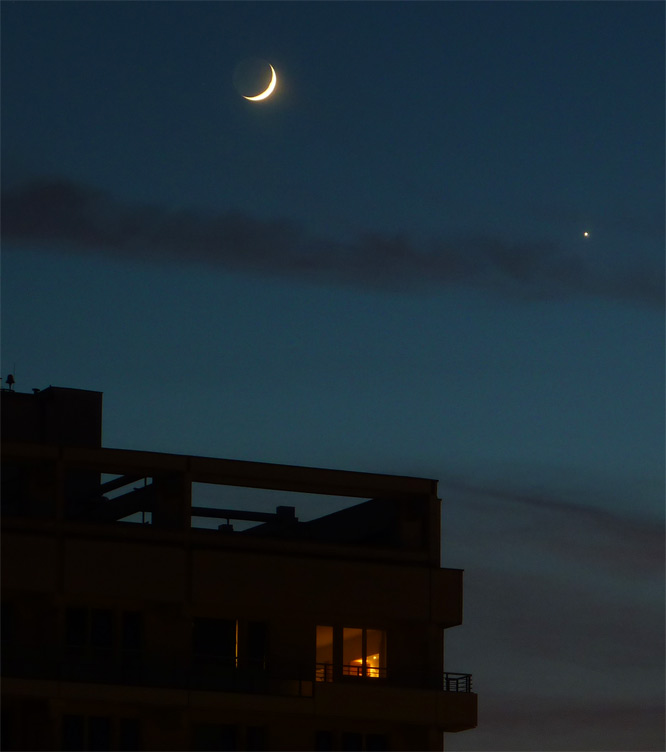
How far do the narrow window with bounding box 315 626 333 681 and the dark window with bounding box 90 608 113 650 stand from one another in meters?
7.38

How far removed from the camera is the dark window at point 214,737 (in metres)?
53.5

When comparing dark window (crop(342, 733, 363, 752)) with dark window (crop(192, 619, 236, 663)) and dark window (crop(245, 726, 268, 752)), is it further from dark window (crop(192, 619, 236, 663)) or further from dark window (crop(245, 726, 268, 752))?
dark window (crop(192, 619, 236, 663))

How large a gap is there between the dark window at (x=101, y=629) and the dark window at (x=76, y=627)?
0.23 m

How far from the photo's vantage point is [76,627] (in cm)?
5269

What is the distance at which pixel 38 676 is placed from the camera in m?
51.0

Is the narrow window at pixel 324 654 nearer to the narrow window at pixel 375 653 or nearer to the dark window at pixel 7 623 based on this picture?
the narrow window at pixel 375 653

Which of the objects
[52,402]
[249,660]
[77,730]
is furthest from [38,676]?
[52,402]

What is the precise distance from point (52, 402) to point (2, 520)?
13.4 metres

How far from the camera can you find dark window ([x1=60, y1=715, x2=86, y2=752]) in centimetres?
5147

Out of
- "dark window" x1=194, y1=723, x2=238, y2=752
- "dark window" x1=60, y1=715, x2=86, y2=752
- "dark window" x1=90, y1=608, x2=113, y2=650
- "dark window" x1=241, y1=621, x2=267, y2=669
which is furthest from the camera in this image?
"dark window" x1=241, y1=621, x2=267, y2=669

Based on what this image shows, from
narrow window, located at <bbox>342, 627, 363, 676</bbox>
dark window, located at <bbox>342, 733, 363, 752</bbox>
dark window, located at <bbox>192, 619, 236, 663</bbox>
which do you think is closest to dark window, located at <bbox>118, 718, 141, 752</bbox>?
dark window, located at <bbox>192, 619, 236, 663</bbox>

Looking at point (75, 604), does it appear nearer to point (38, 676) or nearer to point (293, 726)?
point (38, 676)

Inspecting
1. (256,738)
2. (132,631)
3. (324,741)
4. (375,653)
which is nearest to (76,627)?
(132,631)

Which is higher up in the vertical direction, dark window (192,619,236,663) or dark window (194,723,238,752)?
dark window (192,619,236,663)
